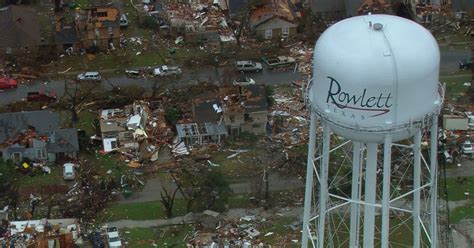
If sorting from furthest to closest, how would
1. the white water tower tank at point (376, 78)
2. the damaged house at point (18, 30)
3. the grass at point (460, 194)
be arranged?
the damaged house at point (18, 30) < the grass at point (460, 194) < the white water tower tank at point (376, 78)

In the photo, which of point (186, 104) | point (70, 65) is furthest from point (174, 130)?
point (70, 65)

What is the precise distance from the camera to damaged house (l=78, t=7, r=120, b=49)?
47375 millimetres

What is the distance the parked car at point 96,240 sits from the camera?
31047 mm

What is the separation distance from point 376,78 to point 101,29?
99.1 feet

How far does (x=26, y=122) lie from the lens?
38656 mm

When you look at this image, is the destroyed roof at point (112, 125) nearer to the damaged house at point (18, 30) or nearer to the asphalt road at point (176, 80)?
the asphalt road at point (176, 80)

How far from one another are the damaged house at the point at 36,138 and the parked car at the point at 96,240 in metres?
6.27

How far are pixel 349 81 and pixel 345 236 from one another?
13.0 m

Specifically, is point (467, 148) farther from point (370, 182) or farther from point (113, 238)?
point (370, 182)

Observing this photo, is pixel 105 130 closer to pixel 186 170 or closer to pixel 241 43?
pixel 186 170

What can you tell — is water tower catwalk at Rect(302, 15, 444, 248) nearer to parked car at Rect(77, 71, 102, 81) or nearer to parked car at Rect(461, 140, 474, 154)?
parked car at Rect(461, 140, 474, 154)

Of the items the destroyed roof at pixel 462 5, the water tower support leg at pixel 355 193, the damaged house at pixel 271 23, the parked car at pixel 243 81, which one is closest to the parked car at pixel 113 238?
the water tower support leg at pixel 355 193

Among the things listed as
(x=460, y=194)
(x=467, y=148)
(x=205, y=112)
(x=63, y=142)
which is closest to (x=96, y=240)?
(x=63, y=142)

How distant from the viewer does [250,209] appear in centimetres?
3338
